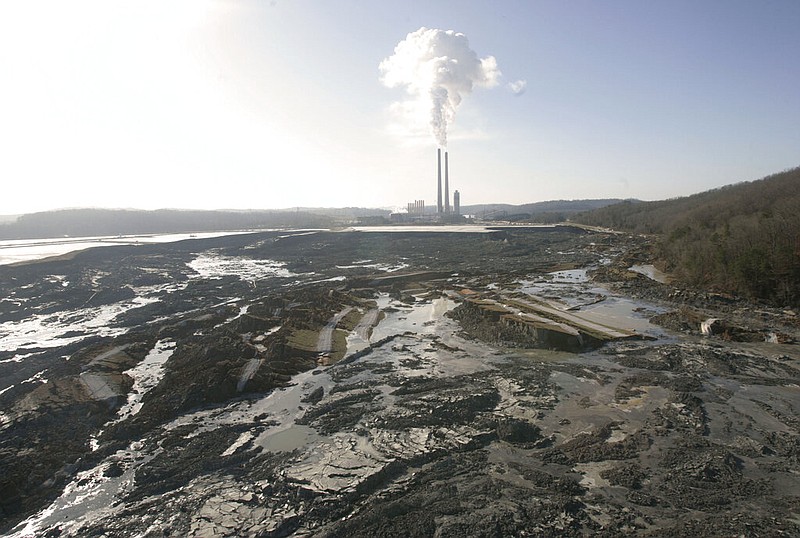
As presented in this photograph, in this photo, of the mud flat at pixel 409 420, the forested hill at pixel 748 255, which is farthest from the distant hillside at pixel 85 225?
the forested hill at pixel 748 255

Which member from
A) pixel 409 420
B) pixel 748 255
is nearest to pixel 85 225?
pixel 409 420

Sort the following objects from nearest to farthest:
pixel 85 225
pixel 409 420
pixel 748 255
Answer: pixel 409 420
pixel 748 255
pixel 85 225

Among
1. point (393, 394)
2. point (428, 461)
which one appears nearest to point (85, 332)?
point (393, 394)

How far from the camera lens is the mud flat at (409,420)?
328 inches

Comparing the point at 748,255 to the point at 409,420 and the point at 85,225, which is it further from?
the point at 85,225

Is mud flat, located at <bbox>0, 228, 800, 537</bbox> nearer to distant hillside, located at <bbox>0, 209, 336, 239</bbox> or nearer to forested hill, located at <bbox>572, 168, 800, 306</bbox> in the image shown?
forested hill, located at <bbox>572, 168, 800, 306</bbox>

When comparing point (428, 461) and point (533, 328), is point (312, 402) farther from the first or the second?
point (533, 328)

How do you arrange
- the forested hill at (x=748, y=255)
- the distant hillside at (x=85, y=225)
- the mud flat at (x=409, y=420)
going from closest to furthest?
the mud flat at (x=409, y=420) < the forested hill at (x=748, y=255) < the distant hillside at (x=85, y=225)

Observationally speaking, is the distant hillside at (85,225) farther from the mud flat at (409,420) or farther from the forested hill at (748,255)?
the forested hill at (748,255)

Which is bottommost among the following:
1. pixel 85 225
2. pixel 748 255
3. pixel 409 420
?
pixel 409 420

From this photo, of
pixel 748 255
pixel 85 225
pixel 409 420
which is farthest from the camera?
pixel 85 225

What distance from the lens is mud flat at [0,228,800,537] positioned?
832 centimetres

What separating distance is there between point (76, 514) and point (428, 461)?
723 cm

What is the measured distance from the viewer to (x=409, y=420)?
469 inches
